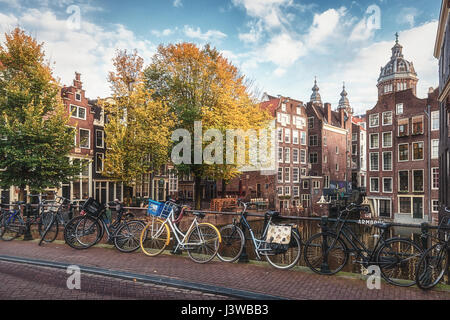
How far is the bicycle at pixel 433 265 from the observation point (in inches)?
210

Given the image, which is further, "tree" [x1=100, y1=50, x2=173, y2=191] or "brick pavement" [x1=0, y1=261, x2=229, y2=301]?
"tree" [x1=100, y1=50, x2=173, y2=191]

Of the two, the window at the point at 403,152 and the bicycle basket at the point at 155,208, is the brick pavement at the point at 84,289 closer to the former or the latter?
the bicycle basket at the point at 155,208

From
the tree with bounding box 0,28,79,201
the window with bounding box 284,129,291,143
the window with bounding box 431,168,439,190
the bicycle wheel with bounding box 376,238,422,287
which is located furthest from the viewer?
the window with bounding box 284,129,291,143

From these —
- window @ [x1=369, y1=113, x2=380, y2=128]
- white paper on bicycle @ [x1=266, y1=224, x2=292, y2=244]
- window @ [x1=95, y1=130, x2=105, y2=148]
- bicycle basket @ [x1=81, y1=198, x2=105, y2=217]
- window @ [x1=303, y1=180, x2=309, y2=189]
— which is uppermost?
window @ [x1=369, y1=113, x2=380, y2=128]

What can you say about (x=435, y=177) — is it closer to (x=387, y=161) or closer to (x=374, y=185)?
(x=387, y=161)

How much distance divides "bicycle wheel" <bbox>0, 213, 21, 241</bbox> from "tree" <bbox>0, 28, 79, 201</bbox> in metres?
8.71

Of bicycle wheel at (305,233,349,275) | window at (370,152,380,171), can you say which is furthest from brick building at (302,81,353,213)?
bicycle wheel at (305,233,349,275)

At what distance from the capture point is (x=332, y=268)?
623 cm

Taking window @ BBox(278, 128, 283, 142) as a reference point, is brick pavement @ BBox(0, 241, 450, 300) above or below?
below

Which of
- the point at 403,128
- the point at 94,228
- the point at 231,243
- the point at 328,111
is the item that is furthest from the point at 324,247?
the point at 328,111

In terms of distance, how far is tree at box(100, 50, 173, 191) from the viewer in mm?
24906

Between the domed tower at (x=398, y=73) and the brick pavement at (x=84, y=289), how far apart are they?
87437mm

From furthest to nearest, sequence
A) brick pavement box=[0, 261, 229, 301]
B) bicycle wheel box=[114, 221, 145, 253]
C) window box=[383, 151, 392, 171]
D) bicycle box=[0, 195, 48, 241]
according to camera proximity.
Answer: window box=[383, 151, 392, 171]
bicycle box=[0, 195, 48, 241]
bicycle wheel box=[114, 221, 145, 253]
brick pavement box=[0, 261, 229, 301]

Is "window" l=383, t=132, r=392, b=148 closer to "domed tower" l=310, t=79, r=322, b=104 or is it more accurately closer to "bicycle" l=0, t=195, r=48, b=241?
"bicycle" l=0, t=195, r=48, b=241
